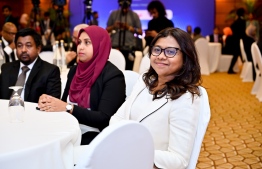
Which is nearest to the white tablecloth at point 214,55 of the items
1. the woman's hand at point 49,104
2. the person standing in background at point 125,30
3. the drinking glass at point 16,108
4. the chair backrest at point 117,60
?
the person standing in background at point 125,30

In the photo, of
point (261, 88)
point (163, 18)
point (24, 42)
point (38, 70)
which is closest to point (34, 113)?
point (38, 70)

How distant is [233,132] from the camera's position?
4.75m

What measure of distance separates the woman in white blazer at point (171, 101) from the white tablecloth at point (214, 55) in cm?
886

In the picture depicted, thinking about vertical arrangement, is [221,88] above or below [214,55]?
below

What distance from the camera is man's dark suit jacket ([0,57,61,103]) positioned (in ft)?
10.1

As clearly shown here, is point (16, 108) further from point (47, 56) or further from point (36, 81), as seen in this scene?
point (47, 56)

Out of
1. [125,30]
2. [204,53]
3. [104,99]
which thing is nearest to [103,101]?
[104,99]

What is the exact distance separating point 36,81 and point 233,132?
2.58 m

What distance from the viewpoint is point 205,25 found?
14773 millimetres

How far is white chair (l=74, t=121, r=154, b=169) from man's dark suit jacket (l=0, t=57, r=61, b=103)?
1.81 metres

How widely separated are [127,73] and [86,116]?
0.82 meters

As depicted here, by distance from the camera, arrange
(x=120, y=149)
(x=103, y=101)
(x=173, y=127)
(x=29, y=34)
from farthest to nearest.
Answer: (x=29, y=34)
(x=103, y=101)
(x=173, y=127)
(x=120, y=149)

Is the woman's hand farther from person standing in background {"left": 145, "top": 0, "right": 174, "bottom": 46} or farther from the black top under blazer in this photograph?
person standing in background {"left": 145, "top": 0, "right": 174, "bottom": 46}

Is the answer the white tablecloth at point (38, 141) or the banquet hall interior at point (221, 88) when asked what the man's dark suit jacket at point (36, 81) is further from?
the banquet hall interior at point (221, 88)
